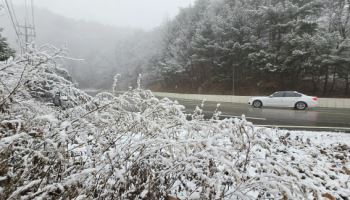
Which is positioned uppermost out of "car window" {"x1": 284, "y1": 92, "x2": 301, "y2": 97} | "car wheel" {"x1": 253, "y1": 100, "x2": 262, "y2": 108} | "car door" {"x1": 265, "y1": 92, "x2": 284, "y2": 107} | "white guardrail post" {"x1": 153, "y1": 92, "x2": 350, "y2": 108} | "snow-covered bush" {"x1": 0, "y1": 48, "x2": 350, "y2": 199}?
"snow-covered bush" {"x1": 0, "y1": 48, "x2": 350, "y2": 199}

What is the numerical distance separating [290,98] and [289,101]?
236mm

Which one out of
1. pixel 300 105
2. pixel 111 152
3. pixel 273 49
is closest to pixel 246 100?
pixel 273 49

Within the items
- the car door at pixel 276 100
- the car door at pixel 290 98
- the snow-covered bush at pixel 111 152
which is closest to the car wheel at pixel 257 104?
the car door at pixel 276 100

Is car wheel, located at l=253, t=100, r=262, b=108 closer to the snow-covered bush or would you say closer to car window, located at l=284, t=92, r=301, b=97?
car window, located at l=284, t=92, r=301, b=97

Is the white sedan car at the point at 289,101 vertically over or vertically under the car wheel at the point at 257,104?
over

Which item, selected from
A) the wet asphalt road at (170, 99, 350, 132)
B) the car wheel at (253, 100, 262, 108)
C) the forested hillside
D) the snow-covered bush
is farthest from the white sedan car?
the snow-covered bush

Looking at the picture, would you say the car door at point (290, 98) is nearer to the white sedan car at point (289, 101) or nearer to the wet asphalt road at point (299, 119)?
the white sedan car at point (289, 101)

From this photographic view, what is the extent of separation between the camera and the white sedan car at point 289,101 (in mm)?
18402

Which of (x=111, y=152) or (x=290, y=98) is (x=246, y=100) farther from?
(x=111, y=152)

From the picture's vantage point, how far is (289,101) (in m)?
19.1

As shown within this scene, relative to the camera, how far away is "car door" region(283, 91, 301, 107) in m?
18.9

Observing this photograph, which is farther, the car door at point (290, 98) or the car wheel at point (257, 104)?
the car wheel at point (257, 104)

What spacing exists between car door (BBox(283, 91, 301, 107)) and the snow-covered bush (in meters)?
18.1

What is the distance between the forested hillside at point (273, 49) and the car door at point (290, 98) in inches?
343
